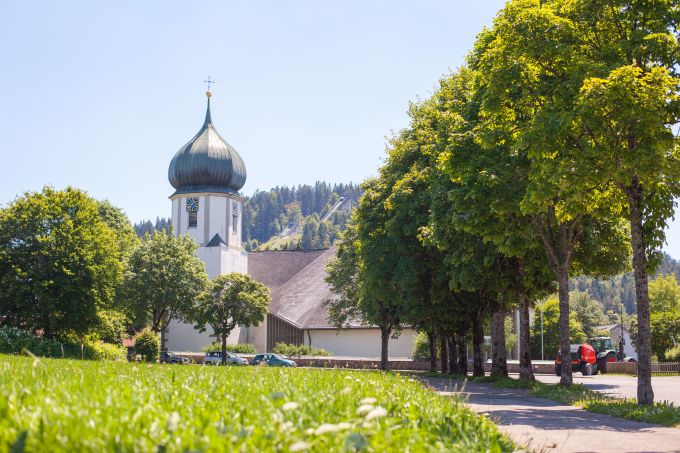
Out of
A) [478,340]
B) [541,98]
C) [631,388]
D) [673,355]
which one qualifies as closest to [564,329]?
[631,388]

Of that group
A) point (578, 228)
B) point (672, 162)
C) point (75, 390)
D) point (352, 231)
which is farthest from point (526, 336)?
point (75, 390)

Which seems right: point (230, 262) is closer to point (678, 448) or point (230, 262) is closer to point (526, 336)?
point (526, 336)

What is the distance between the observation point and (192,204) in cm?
9494

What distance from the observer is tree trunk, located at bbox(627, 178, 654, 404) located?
741 inches

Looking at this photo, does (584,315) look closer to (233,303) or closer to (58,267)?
(233,303)

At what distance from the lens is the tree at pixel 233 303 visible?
63.9 m

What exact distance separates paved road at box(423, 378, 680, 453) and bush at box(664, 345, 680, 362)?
146 ft

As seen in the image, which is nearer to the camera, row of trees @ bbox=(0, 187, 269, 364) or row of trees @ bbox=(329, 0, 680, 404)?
row of trees @ bbox=(329, 0, 680, 404)

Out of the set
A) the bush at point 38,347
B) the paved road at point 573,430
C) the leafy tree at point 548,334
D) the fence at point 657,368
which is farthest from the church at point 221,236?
the paved road at point 573,430

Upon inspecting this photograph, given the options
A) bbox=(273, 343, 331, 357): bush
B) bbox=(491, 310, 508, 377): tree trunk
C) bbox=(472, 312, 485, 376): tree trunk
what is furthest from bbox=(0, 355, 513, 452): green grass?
bbox=(273, 343, 331, 357): bush

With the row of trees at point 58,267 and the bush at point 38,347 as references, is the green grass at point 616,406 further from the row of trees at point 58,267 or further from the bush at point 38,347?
the row of trees at point 58,267

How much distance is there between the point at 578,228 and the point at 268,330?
67365 millimetres

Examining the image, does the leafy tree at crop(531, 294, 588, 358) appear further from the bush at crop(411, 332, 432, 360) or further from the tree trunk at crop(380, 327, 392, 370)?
the tree trunk at crop(380, 327, 392, 370)

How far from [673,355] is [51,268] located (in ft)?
146
